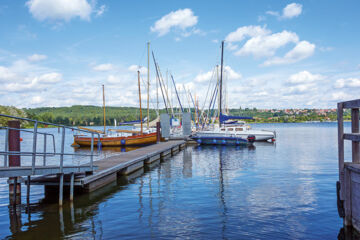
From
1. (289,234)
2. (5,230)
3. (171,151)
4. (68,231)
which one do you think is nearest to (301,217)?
(289,234)

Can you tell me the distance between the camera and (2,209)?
1027 cm

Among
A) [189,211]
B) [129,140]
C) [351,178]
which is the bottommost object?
[189,211]

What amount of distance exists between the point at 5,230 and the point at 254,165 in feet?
52.7

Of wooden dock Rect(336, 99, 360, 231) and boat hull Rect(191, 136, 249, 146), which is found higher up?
wooden dock Rect(336, 99, 360, 231)

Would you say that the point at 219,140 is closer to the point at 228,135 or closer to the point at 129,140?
the point at 228,135

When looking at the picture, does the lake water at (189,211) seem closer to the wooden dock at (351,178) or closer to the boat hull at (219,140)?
the wooden dock at (351,178)

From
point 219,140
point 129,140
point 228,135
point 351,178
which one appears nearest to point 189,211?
point 351,178

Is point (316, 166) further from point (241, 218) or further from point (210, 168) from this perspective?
point (241, 218)

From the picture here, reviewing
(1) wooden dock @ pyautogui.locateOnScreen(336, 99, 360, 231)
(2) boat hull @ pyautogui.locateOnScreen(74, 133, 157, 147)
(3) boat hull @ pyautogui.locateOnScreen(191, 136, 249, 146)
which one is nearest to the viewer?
(1) wooden dock @ pyautogui.locateOnScreen(336, 99, 360, 231)

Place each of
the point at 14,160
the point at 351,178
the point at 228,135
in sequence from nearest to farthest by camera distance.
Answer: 1. the point at 351,178
2. the point at 14,160
3. the point at 228,135

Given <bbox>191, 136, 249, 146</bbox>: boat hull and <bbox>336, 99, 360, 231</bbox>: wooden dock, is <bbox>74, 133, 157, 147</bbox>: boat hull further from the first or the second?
<bbox>336, 99, 360, 231</bbox>: wooden dock

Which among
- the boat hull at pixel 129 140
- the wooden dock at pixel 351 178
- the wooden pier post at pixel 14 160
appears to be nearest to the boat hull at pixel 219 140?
the boat hull at pixel 129 140

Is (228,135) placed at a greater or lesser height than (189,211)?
greater

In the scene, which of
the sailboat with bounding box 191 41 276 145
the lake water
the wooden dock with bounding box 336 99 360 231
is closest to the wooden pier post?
the lake water
